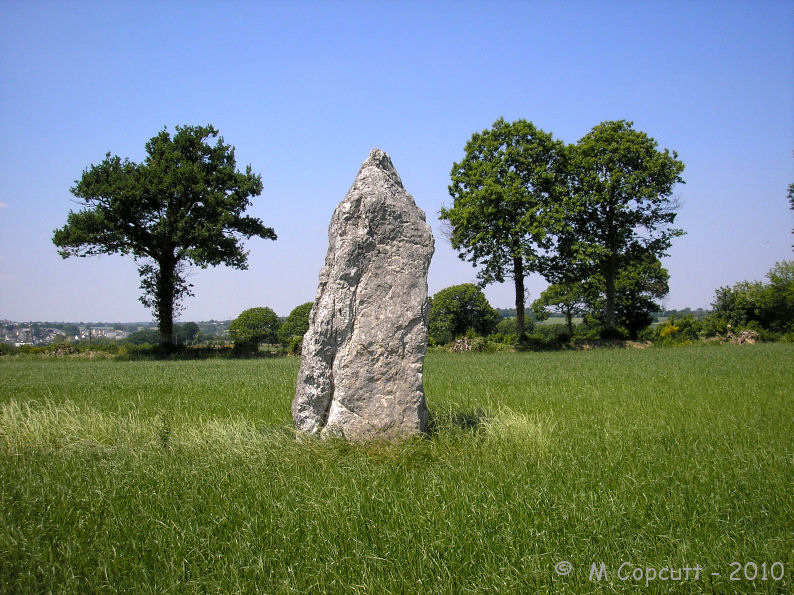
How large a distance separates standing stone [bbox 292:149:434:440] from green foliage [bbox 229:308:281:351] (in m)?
47.8

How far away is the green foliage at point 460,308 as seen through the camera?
4275cm

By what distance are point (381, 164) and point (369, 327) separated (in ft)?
7.97

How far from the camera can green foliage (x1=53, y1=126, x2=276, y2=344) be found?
26906 mm

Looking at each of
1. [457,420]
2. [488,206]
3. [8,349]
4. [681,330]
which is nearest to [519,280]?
[488,206]

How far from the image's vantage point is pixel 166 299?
30.0 metres

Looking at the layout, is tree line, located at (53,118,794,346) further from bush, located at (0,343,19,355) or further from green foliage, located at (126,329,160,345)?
green foliage, located at (126,329,160,345)

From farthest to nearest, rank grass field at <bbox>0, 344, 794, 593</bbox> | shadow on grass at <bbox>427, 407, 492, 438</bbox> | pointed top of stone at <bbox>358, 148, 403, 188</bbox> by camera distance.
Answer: pointed top of stone at <bbox>358, 148, 403, 188</bbox>
shadow on grass at <bbox>427, 407, 492, 438</bbox>
grass field at <bbox>0, 344, 794, 593</bbox>

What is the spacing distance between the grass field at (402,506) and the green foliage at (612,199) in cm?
2359

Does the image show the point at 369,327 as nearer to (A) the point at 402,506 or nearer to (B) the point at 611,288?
(A) the point at 402,506

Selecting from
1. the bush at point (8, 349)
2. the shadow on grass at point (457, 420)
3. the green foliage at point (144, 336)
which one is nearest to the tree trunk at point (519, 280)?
the shadow on grass at point (457, 420)

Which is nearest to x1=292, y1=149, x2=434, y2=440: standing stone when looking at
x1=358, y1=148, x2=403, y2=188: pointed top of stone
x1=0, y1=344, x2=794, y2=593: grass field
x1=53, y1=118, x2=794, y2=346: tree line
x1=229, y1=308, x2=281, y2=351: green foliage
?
x1=358, y1=148, x2=403, y2=188: pointed top of stone

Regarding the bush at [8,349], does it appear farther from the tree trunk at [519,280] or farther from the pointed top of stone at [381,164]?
the pointed top of stone at [381,164]

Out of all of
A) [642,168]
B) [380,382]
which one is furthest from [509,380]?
[642,168]

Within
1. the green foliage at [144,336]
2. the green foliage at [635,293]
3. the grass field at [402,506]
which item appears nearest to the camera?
the grass field at [402,506]
